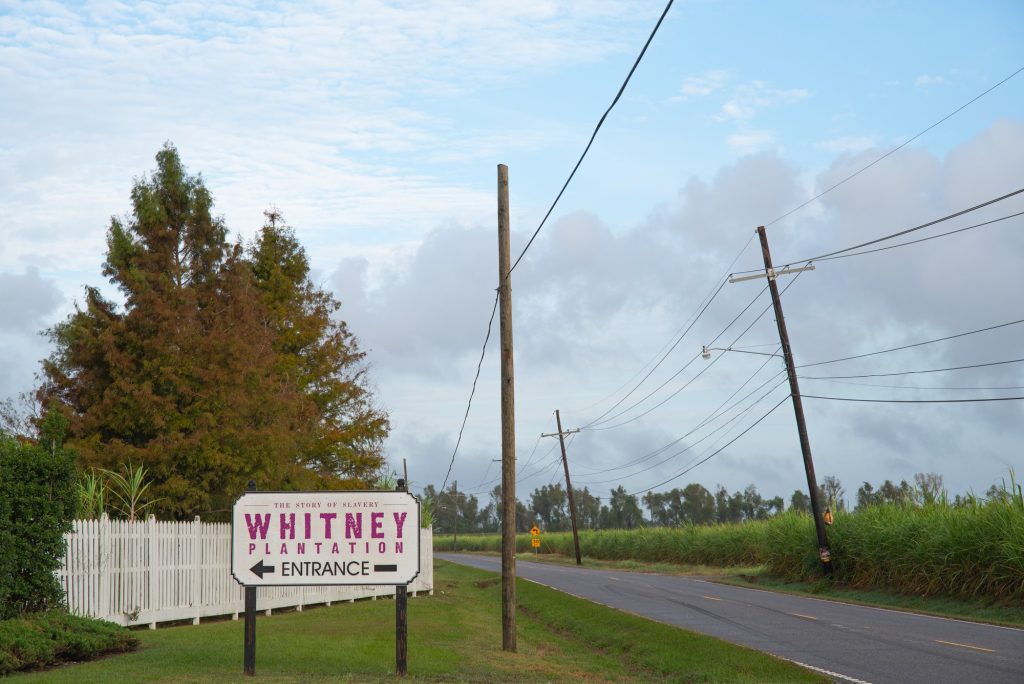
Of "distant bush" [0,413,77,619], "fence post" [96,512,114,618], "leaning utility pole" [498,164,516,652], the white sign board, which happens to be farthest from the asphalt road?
"fence post" [96,512,114,618]

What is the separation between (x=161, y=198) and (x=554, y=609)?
16.3m

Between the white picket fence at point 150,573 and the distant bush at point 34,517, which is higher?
the distant bush at point 34,517

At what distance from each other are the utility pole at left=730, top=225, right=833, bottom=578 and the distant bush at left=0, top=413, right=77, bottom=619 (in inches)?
999

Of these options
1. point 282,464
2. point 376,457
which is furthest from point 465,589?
point 282,464

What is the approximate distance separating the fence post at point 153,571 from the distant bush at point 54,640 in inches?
154

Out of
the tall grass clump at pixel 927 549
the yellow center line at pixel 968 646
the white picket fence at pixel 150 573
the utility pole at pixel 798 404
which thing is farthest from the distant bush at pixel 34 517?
the utility pole at pixel 798 404

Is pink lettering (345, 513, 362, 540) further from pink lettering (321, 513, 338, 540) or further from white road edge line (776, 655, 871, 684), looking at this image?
white road edge line (776, 655, 871, 684)

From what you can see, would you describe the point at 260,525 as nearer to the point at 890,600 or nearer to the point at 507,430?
the point at 507,430

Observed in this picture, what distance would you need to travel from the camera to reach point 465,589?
1469 inches

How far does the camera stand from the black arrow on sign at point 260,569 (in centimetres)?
1284

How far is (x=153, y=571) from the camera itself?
1823 cm

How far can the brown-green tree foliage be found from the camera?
23.9 metres

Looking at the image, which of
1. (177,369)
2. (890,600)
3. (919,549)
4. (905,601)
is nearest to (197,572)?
(177,369)

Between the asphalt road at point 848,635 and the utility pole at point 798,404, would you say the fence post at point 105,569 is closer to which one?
the asphalt road at point 848,635
